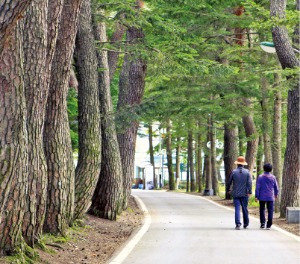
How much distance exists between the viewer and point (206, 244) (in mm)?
14586

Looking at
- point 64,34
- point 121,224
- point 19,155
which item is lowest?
point 121,224

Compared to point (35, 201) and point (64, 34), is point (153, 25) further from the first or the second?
point (35, 201)

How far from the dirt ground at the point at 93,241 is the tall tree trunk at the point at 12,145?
57cm

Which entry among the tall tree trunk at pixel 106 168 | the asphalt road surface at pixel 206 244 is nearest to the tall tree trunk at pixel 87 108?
the tall tree trunk at pixel 106 168

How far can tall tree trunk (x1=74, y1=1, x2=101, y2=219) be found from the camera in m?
18.1

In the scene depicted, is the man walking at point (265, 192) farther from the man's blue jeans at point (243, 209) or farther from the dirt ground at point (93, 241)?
the dirt ground at point (93, 241)

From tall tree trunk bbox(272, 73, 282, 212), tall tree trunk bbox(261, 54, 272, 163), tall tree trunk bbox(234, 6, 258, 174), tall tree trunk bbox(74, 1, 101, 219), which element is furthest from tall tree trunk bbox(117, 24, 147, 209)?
tall tree trunk bbox(234, 6, 258, 174)

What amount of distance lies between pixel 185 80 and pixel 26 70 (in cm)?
1819

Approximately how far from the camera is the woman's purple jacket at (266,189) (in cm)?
1866

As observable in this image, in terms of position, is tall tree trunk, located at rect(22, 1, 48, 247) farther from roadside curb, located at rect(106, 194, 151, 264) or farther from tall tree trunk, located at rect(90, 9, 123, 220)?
tall tree trunk, located at rect(90, 9, 123, 220)

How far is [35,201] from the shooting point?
38.9ft

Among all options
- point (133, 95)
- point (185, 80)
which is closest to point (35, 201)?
point (133, 95)

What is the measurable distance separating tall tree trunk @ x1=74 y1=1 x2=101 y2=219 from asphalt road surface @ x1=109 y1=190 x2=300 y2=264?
195 centimetres

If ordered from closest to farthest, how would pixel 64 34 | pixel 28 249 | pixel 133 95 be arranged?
1. pixel 28 249
2. pixel 64 34
3. pixel 133 95
